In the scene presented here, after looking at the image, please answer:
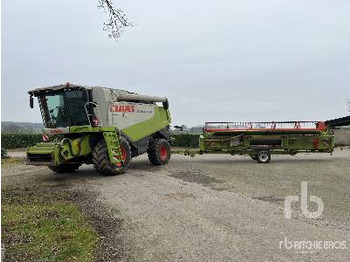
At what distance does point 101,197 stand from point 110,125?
→ 4.30m

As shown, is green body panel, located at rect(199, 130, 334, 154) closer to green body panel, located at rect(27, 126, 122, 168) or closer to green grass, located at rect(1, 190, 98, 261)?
green body panel, located at rect(27, 126, 122, 168)

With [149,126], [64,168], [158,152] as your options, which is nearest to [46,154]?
[64,168]

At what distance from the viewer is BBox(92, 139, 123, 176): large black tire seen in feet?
41.7

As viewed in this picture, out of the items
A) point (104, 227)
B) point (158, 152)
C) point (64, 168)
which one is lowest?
point (104, 227)

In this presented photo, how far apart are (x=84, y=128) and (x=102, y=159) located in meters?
1.22

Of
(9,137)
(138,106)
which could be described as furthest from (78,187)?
(9,137)

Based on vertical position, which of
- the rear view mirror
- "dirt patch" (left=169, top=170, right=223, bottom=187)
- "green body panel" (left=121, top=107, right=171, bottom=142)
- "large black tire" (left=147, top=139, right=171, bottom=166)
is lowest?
"dirt patch" (left=169, top=170, right=223, bottom=187)

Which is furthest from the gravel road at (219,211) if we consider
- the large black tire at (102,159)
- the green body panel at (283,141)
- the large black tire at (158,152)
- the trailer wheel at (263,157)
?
the green body panel at (283,141)

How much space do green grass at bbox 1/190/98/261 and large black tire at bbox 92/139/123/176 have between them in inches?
135

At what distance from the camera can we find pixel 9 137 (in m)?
34.8

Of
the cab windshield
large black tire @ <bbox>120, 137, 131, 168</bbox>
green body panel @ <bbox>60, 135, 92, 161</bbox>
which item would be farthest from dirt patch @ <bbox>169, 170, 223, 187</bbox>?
the cab windshield

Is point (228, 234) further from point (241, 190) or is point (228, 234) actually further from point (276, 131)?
point (276, 131)

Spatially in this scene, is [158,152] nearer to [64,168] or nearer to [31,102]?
[64,168]

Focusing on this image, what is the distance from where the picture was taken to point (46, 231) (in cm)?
647
